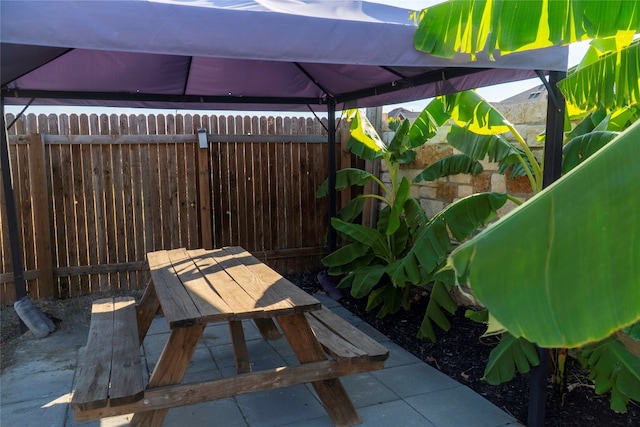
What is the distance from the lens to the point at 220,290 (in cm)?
319

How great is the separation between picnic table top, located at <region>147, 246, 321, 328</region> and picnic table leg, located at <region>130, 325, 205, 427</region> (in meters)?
0.13

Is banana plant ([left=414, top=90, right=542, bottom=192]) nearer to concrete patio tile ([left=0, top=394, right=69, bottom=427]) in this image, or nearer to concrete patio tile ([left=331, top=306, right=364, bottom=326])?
concrete patio tile ([left=331, top=306, right=364, bottom=326])

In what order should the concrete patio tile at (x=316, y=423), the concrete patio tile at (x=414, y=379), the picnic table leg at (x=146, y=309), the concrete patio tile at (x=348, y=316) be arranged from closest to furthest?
the concrete patio tile at (x=316, y=423) < the concrete patio tile at (x=414, y=379) < the picnic table leg at (x=146, y=309) < the concrete patio tile at (x=348, y=316)

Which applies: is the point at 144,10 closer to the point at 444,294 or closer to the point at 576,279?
the point at 576,279

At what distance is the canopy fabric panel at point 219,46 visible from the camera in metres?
2.27

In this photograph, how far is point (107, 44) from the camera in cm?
232

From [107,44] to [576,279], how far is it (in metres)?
2.21

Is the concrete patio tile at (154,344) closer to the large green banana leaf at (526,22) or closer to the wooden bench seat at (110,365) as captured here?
the wooden bench seat at (110,365)

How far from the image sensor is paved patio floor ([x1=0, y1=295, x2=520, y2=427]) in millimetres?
3174

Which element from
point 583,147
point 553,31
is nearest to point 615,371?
point 583,147

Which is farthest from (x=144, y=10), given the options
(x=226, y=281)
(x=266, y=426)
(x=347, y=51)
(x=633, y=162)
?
(x=266, y=426)

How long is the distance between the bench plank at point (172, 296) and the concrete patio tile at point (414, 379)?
1690 mm

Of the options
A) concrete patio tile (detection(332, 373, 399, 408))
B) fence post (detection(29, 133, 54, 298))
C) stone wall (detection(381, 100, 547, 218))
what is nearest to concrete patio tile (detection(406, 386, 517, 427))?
concrete patio tile (detection(332, 373, 399, 408))

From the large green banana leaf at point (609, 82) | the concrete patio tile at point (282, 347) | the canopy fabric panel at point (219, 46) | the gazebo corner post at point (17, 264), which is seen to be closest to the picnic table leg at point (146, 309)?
the concrete patio tile at point (282, 347)
